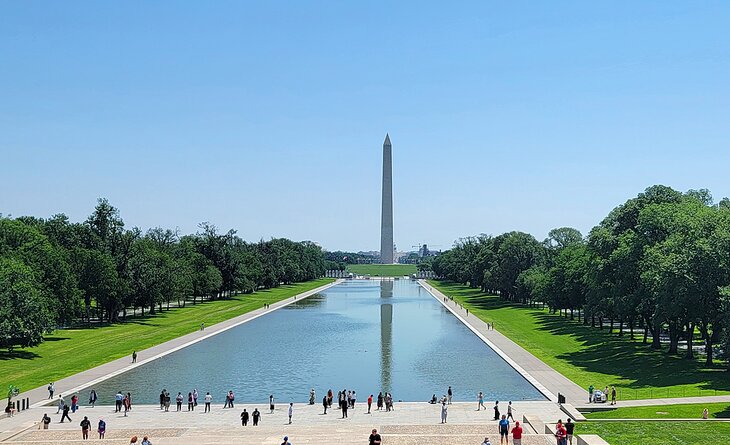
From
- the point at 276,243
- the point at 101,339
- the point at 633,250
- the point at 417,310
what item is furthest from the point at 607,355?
the point at 276,243

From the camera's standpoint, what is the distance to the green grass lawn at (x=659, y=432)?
30656 mm

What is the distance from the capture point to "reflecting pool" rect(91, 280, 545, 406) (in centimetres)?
4553

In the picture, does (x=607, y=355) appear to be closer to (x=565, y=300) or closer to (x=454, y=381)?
(x=454, y=381)

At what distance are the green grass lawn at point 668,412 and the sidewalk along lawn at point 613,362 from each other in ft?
12.5

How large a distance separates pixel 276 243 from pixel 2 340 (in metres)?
137

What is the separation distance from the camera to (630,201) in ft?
223

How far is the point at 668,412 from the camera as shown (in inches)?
1432

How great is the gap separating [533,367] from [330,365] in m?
13.9

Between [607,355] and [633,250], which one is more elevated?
[633,250]

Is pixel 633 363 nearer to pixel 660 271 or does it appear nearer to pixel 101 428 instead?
pixel 660 271

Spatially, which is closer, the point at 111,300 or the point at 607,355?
the point at 607,355

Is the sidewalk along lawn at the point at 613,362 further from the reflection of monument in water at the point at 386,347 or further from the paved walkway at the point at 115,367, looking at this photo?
the paved walkway at the point at 115,367

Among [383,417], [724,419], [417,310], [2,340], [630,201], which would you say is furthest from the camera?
[417,310]

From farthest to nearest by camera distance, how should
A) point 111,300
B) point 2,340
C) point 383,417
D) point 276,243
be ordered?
point 276,243
point 111,300
point 2,340
point 383,417
